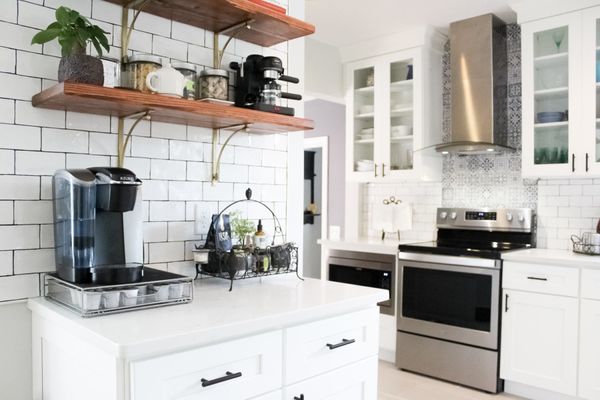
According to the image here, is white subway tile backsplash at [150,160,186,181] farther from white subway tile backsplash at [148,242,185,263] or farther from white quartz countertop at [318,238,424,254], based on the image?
white quartz countertop at [318,238,424,254]

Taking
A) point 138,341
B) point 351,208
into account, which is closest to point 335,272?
point 351,208

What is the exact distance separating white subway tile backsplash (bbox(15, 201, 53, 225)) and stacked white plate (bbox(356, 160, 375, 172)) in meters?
3.12

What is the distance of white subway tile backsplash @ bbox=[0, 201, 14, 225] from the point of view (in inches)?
58.2

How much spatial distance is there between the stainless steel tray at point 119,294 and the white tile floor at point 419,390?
86.7 inches

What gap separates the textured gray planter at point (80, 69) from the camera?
142cm

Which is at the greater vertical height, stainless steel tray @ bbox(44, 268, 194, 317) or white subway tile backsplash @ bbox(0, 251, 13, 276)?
white subway tile backsplash @ bbox(0, 251, 13, 276)

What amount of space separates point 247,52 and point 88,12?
66 centimetres

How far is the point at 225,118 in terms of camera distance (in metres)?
1.75

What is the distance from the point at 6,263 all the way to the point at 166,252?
52 cm

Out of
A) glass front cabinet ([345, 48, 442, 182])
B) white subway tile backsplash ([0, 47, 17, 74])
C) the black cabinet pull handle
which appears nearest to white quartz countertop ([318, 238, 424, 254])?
glass front cabinet ([345, 48, 442, 182])

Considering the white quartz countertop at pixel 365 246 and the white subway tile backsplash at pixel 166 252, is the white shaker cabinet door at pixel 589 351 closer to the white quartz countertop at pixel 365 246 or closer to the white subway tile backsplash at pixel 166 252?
the white quartz countertop at pixel 365 246

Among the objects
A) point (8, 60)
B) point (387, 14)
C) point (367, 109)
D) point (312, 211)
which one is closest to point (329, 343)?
point (8, 60)

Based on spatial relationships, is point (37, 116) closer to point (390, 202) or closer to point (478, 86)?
point (478, 86)

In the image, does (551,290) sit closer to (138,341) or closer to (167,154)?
(167,154)
